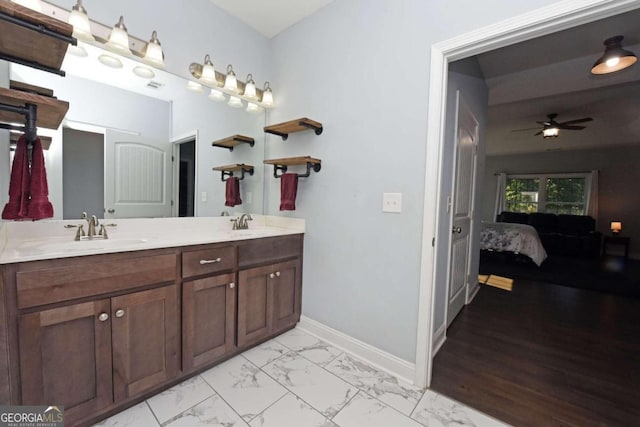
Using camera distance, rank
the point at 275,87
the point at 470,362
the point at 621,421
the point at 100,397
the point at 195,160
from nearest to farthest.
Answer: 1. the point at 100,397
2. the point at 621,421
3. the point at 470,362
4. the point at 195,160
5. the point at 275,87

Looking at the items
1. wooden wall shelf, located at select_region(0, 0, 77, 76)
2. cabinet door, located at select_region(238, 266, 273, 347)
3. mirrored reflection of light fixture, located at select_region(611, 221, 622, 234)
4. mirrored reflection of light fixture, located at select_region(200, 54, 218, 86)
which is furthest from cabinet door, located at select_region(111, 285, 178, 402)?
mirrored reflection of light fixture, located at select_region(611, 221, 622, 234)

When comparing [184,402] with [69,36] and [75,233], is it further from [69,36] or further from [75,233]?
[69,36]

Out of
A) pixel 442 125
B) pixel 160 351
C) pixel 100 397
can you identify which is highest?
pixel 442 125

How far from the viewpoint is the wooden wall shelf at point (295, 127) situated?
2.02 meters

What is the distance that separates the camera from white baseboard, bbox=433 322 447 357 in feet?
6.51

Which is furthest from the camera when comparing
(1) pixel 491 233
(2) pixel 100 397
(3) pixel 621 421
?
(1) pixel 491 233

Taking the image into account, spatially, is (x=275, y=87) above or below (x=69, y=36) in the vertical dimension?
above

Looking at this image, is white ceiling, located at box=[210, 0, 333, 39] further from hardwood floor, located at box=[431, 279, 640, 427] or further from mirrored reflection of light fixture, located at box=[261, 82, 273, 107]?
hardwood floor, located at box=[431, 279, 640, 427]

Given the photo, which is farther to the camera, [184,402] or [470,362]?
[470,362]

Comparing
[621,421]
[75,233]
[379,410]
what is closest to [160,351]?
[75,233]

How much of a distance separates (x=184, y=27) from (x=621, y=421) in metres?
3.53

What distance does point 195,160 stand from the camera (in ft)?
7.01

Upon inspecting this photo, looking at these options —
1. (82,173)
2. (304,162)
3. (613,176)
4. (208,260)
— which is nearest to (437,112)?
(304,162)

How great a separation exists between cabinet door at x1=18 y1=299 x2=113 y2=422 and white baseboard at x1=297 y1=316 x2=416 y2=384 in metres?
1.32
